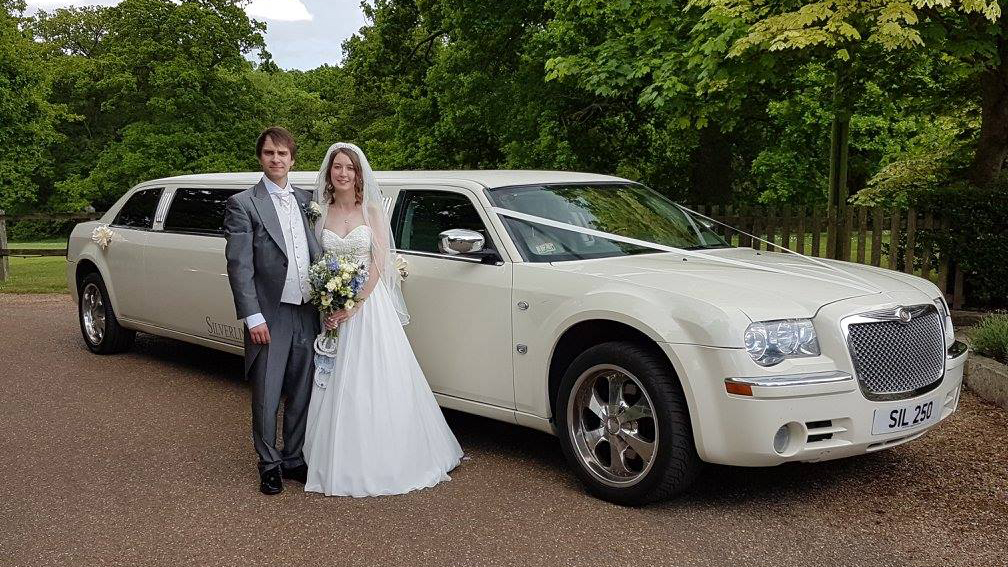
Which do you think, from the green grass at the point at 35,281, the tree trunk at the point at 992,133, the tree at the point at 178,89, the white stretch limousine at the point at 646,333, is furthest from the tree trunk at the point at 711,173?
the tree at the point at 178,89

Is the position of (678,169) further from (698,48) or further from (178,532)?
(178,532)

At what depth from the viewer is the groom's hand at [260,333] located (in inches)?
209

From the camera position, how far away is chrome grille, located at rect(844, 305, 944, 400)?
4.66 meters

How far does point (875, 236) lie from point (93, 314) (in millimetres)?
8745

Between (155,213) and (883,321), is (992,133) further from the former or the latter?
(155,213)

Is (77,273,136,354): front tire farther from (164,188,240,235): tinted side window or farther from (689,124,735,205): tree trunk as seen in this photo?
(689,124,735,205): tree trunk

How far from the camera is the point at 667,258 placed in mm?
5750

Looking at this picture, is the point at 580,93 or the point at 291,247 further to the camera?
the point at 580,93

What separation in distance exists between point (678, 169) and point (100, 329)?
1680 cm

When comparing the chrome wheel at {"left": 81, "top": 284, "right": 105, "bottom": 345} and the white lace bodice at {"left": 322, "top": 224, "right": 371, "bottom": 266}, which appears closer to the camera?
the white lace bodice at {"left": 322, "top": 224, "right": 371, "bottom": 266}

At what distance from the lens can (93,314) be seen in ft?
31.9

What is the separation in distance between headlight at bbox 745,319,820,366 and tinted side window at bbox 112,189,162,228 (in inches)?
240

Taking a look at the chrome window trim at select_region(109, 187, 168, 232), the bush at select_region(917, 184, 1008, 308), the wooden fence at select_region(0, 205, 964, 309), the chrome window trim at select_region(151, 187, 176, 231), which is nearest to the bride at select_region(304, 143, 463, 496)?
the chrome window trim at select_region(151, 187, 176, 231)

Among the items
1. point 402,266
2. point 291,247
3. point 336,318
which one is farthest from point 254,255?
point 402,266
